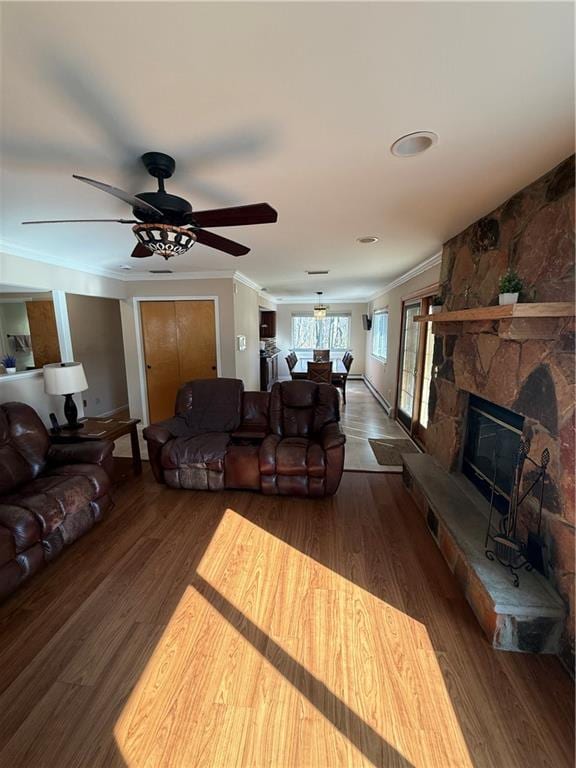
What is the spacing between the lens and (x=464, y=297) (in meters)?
2.69

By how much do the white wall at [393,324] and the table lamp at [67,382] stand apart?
4.00 meters

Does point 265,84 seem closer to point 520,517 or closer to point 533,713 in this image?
point 520,517

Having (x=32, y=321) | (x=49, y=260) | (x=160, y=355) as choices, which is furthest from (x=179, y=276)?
(x=32, y=321)

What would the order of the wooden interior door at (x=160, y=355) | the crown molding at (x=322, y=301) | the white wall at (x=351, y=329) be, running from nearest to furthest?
the wooden interior door at (x=160, y=355) < the crown molding at (x=322, y=301) < the white wall at (x=351, y=329)

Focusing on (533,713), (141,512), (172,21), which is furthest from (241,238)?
(533,713)

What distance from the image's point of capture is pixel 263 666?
1.48 meters

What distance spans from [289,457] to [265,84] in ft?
8.10

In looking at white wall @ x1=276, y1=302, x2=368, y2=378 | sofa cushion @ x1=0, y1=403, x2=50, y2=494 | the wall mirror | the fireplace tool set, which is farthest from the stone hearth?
white wall @ x1=276, y1=302, x2=368, y2=378

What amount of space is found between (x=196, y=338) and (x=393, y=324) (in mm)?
3477

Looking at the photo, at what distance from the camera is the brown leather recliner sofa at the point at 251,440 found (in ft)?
9.33

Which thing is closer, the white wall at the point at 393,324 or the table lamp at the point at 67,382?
the table lamp at the point at 67,382

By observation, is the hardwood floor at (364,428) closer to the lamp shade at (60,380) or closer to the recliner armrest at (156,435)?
the recliner armrest at (156,435)

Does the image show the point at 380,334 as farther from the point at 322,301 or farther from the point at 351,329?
the point at 322,301

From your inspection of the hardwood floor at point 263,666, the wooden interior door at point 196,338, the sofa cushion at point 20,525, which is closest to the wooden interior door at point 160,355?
the wooden interior door at point 196,338
